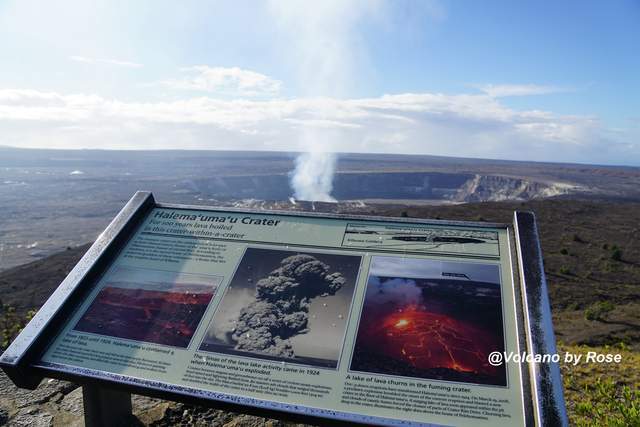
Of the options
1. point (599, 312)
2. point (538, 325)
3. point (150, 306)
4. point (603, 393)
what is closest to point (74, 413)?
point (150, 306)

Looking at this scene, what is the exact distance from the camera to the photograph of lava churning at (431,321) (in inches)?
92.3

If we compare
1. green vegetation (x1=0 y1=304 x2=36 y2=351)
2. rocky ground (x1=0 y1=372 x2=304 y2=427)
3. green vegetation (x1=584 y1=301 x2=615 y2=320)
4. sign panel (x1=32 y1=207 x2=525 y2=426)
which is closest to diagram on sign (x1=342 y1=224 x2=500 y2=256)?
sign panel (x1=32 y1=207 x2=525 y2=426)

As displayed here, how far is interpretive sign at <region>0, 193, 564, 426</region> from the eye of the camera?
2270 millimetres

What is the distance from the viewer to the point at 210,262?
123 inches

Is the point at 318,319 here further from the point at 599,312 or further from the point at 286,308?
the point at 599,312

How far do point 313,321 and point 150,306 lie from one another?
3.33ft

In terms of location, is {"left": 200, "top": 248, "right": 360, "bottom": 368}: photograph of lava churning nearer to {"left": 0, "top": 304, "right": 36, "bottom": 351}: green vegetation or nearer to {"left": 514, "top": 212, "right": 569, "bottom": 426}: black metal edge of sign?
{"left": 514, "top": 212, "right": 569, "bottom": 426}: black metal edge of sign

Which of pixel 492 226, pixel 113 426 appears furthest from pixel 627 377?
pixel 113 426

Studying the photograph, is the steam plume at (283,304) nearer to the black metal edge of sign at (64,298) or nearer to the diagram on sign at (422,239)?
the diagram on sign at (422,239)

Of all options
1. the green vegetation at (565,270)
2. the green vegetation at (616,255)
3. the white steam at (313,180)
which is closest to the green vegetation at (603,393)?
the green vegetation at (565,270)

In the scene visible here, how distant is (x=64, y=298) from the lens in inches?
116

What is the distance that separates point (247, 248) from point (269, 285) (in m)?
0.38

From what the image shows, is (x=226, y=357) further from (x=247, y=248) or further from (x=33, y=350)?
(x=33, y=350)

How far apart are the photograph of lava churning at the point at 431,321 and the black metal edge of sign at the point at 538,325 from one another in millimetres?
146
